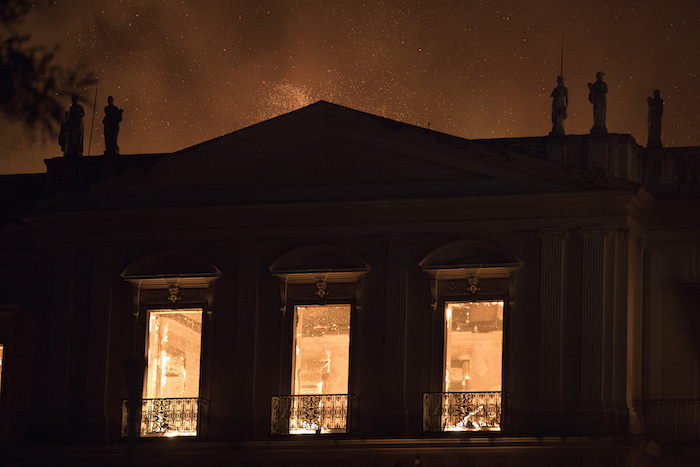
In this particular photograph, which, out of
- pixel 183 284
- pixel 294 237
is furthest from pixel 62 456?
pixel 294 237

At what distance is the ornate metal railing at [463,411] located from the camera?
1065 inches

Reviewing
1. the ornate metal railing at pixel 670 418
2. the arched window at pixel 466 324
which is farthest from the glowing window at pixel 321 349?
the ornate metal railing at pixel 670 418

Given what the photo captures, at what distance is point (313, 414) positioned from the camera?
28.0m

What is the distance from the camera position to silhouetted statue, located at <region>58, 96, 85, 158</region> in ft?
101

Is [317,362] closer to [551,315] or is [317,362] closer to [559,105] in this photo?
[551,315]

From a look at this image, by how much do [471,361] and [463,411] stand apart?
0.96 m

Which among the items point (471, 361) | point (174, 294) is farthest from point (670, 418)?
point (174, 294)

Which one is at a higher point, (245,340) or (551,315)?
(551,315)

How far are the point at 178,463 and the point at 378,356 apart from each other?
401cm

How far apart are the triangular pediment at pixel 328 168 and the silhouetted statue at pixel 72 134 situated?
4.46 ft

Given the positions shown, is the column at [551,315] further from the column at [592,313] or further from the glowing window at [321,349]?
the glowing window at [321,349]

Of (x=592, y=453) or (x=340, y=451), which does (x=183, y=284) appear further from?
(x=592, y=453)

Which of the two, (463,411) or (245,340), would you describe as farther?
(245,340)

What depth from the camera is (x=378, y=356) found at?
28.0m
